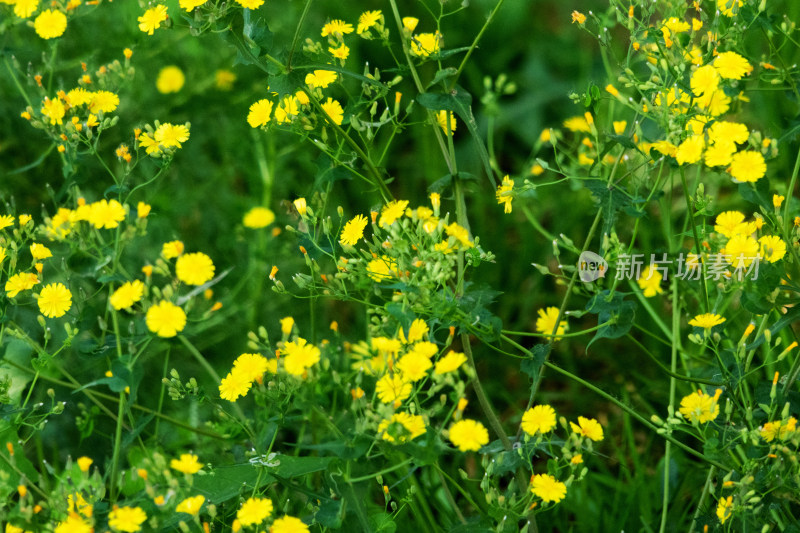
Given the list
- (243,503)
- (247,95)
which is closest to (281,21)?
(247,95)

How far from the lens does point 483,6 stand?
140 inches

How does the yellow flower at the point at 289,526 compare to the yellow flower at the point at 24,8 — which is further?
the yellow flower at the point at 24,8

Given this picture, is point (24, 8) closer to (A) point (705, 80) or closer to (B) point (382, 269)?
(B) point (382, 269)

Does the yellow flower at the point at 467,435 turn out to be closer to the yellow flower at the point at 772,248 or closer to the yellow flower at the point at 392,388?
the yellow flower at the point at 392,388

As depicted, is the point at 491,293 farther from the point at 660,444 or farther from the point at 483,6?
the point at 483,6

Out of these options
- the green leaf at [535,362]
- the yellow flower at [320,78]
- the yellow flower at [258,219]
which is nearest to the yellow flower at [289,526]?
the green leaf at [535,362]

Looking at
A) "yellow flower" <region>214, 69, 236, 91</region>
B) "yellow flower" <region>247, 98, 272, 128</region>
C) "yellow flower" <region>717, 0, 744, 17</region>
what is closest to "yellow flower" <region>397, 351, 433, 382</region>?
"yellow flower" <region>247, 98, 272, 128</region>

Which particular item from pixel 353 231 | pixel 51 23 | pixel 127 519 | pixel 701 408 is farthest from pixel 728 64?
pixel 51 23

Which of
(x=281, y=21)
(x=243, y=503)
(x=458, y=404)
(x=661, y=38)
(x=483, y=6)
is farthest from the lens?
(x=483, y=6)

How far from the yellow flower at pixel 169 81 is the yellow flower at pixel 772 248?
1.84 meters

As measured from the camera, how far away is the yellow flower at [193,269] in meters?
1.21

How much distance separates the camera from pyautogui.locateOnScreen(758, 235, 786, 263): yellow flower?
131cm

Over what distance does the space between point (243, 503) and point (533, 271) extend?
1.52m

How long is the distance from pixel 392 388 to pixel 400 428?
59mm
